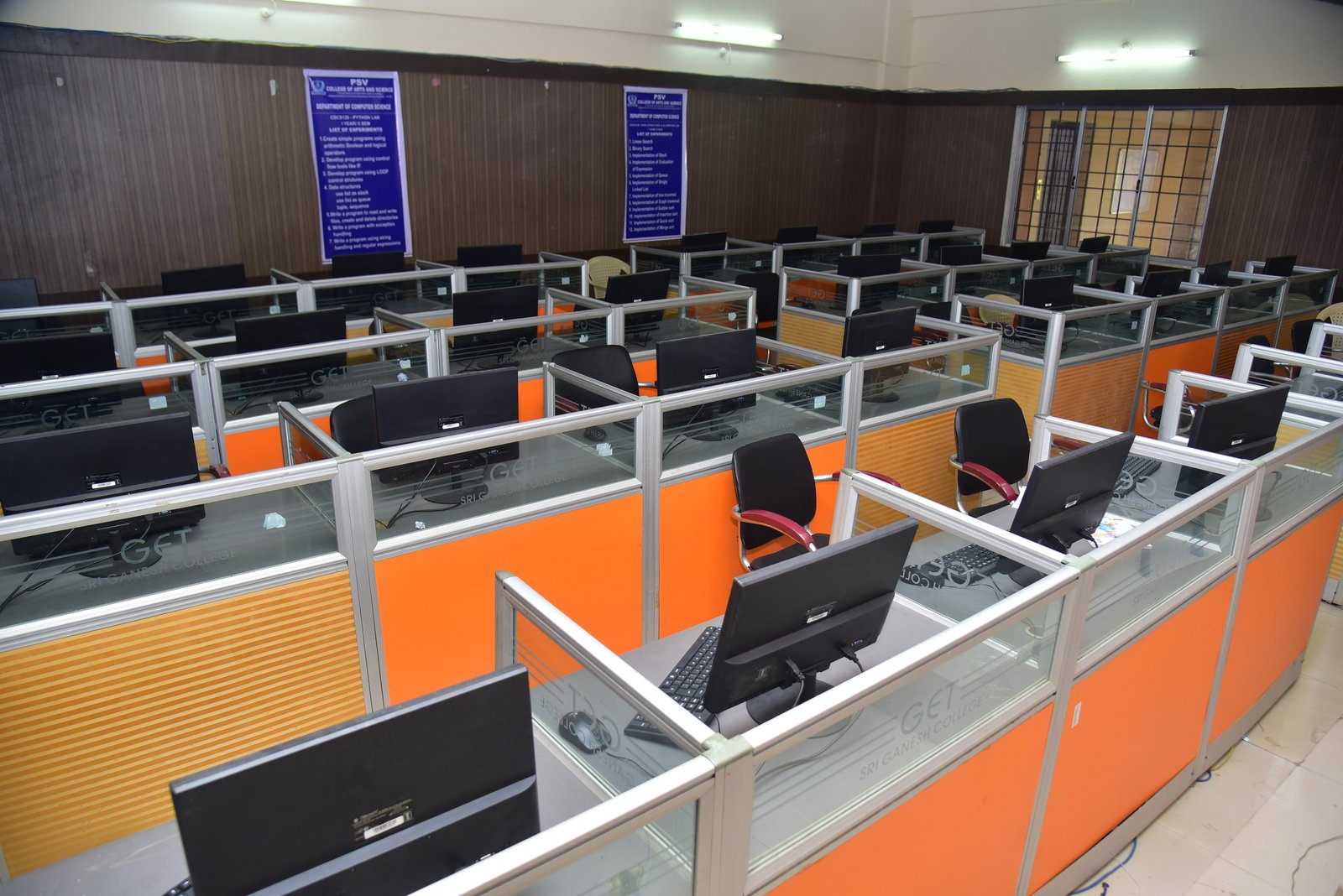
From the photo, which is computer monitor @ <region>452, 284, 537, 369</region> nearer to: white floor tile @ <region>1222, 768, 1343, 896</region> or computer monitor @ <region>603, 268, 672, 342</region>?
computer monitor @ <region>603, 268, 672, 342</region>

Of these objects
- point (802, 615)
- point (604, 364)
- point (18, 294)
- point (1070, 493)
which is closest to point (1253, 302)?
Answer: point (1070, 493)

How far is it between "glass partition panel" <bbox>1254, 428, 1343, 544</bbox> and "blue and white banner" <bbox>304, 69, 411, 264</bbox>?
659 cm

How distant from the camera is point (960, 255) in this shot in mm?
7562

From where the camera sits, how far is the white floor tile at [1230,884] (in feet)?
8.44

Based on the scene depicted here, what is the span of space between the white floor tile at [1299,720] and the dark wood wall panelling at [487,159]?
6266 millimetres

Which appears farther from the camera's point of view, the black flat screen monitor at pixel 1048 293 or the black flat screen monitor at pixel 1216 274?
the black flat screen monitor at pixel 1216 274

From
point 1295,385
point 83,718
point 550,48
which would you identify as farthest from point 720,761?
point 550,48

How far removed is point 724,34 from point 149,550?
8.06 m

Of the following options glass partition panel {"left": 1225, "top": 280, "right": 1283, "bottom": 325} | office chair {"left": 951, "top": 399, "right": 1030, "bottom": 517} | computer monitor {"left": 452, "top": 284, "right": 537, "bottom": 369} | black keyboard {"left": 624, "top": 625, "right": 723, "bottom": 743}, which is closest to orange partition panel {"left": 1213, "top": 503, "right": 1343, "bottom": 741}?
office chair {"left": 951, "top": 399, "right": 1030, "bottom": 517}

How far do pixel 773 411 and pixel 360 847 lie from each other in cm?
266

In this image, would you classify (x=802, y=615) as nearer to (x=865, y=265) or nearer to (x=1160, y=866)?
(x=1160, y=866)

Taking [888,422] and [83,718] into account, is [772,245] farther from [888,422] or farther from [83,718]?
[83,718]

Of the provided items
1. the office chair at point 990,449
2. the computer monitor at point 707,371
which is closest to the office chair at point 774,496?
the computer monitor at point 707,371

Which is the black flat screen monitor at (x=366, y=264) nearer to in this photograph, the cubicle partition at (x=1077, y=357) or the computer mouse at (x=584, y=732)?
the cubicle partition at (x=1077, y=357)
